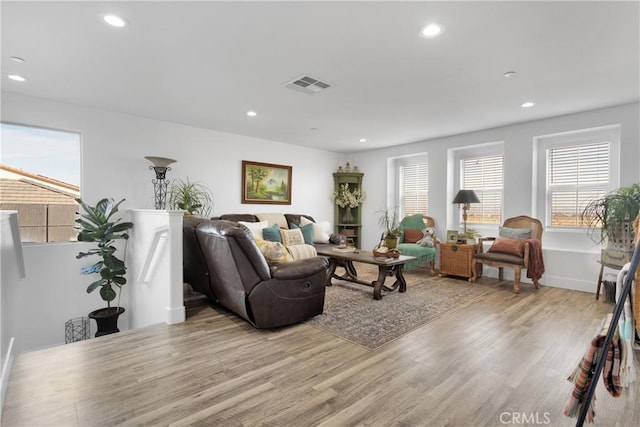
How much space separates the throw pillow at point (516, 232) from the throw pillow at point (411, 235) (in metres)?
1.32

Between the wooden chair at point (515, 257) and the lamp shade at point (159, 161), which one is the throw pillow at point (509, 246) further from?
the lamp shade at point (159, 161)

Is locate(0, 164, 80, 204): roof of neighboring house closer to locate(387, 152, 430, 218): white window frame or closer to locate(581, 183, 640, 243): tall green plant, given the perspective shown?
locate(387, 152, 430, 218): white window frame

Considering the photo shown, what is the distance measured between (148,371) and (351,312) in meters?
1.89

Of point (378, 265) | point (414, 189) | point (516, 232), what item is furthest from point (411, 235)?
point (378, 265)

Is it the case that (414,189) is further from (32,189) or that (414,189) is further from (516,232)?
(32,189)

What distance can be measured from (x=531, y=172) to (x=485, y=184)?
0.83 meters

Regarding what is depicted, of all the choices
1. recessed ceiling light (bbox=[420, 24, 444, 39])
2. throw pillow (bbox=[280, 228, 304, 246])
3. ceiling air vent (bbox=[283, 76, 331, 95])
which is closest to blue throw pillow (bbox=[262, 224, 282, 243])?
throw pillow (bbox=[280, 228, 304, 246])

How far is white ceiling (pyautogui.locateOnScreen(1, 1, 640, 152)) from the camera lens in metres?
2.03

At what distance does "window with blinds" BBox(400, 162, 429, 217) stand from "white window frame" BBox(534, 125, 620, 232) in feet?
6.06

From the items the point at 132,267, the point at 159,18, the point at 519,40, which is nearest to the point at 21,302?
the point at 132,267

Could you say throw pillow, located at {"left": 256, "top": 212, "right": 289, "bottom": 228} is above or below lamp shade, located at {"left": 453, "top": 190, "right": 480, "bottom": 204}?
below

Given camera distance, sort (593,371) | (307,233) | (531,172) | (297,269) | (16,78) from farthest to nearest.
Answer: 1. (307,233)
2. (531,172)
3. (16,78)
4. (297,269)
5. (593,371)

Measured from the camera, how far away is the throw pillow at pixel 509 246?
13.6ft

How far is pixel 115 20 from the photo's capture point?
6.93 feet
